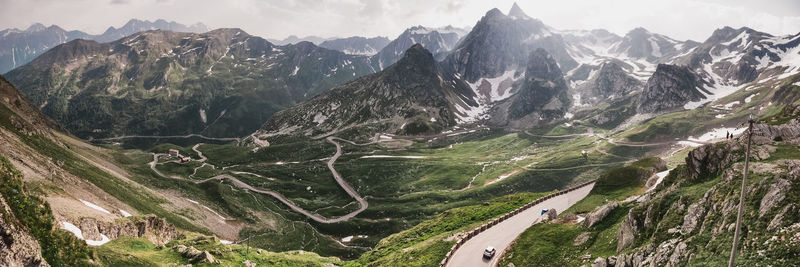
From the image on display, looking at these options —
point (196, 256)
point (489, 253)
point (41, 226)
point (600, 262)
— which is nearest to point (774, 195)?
point (600, 262)

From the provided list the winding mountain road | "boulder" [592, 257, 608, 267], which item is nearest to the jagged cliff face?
"boulder" [592, 257, 608, 267]

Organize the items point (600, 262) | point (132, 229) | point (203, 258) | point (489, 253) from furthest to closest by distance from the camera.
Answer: point (132, 229), point (489, 253), point (203, 258), point (600, 262)

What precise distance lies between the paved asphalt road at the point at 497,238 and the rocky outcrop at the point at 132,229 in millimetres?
47080

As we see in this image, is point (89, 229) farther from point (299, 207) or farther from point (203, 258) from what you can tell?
point (299, 207)

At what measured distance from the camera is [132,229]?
6028cm

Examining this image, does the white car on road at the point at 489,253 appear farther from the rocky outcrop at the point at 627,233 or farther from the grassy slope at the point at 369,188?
the grassy slope at the point at 369,188

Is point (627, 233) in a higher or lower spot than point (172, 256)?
higher

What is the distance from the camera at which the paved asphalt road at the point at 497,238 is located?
45.8 metres

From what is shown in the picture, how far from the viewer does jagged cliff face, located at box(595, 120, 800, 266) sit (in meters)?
22.5

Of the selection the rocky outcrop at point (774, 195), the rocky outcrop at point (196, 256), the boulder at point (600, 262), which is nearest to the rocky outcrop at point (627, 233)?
the boulder at point (600, 262)

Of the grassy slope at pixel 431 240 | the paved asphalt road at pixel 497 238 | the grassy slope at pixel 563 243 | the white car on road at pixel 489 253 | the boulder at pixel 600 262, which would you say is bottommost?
the grassy slope at pixel 431 240

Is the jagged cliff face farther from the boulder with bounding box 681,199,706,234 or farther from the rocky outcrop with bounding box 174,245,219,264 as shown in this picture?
the rocky outcrop with bounding box 174,245,219,264

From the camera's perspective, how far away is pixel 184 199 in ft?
364

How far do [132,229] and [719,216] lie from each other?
75.0m
